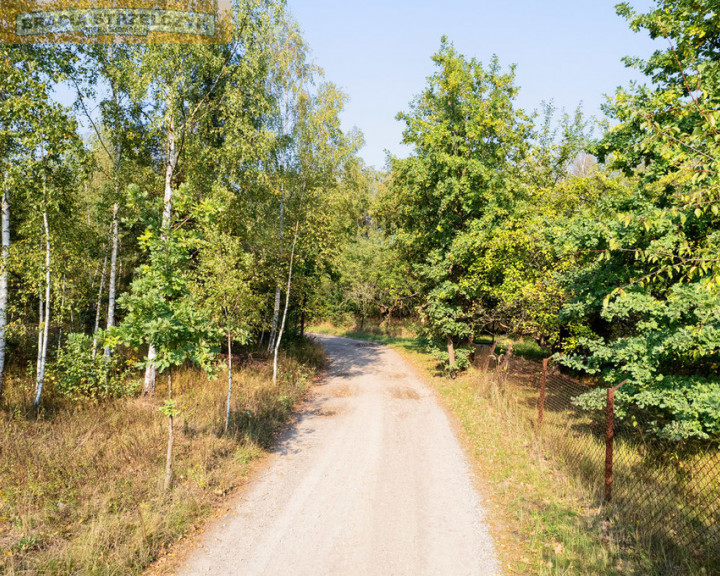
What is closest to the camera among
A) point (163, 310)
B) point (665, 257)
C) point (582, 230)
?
point (163, 310)

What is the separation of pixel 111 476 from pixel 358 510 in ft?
15.7

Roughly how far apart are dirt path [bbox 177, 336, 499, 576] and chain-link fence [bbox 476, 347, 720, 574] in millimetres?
2516

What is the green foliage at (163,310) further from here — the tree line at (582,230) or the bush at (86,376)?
the tree line at (582,230)

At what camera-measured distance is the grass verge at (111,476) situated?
5.14 m

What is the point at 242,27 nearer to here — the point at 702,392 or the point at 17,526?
the point at 17,526

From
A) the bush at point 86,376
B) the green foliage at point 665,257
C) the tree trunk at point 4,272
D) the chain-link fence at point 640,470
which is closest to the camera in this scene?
the chain-link fence at point 640,470

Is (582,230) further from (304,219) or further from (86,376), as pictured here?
(86,376)

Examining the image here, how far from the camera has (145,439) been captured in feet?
27.2

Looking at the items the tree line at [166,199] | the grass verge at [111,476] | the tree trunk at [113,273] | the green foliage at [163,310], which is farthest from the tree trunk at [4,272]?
the green foliage at [163,310]

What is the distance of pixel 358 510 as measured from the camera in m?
6.90

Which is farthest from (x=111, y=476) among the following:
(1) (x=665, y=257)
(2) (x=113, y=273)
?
(1) (x=665, y=257)

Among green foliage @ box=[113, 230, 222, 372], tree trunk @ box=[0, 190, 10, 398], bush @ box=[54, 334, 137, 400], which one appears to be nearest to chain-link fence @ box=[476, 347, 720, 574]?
green foliage @ box=[113, 230, 222, 372]

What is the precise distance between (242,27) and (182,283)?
11711 mm

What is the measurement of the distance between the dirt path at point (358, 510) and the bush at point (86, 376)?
5227mm
